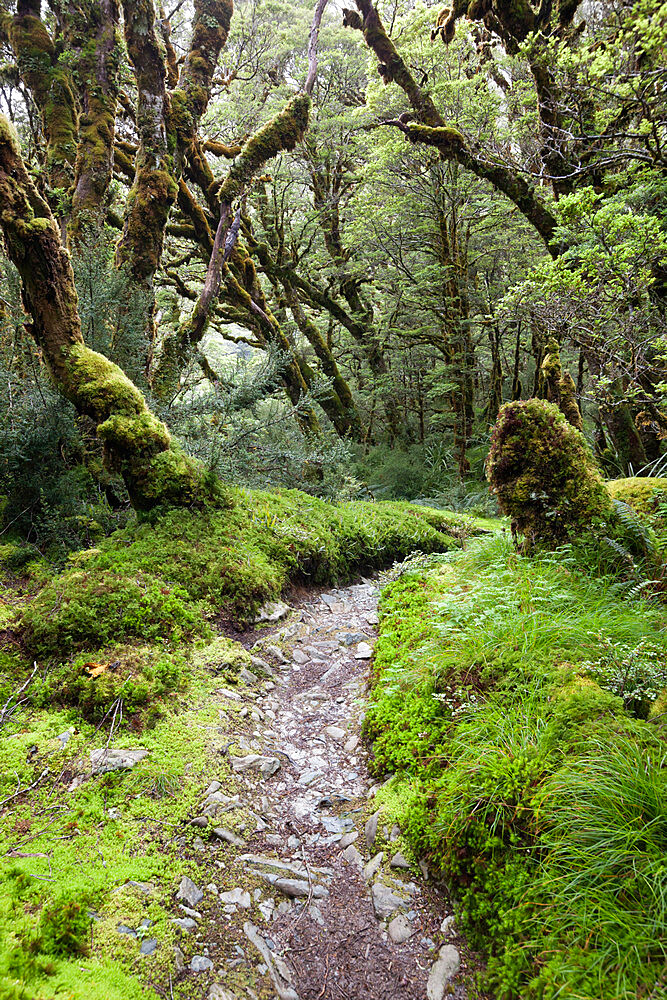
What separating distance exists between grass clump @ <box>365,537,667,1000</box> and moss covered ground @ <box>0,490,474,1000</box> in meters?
1.24

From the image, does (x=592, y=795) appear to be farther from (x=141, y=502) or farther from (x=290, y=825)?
(x=141, y=502)

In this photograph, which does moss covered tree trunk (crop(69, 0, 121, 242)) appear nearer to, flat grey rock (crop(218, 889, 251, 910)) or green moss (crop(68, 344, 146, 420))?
green moss (crop(68, 344, 146, 420))

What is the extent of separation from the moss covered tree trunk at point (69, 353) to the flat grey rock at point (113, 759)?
272cm

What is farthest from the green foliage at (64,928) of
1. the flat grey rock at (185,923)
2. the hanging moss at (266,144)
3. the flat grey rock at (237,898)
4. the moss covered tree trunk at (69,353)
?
the hanging moss at (266,144)

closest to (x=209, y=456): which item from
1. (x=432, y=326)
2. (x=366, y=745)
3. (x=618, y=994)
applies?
(x=366, y=745)

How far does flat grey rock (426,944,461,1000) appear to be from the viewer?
6.48ft

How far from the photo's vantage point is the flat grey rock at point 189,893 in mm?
2193

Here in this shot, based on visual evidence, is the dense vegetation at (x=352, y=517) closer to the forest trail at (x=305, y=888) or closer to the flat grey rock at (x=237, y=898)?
the forest trail at (x=305, y=888)

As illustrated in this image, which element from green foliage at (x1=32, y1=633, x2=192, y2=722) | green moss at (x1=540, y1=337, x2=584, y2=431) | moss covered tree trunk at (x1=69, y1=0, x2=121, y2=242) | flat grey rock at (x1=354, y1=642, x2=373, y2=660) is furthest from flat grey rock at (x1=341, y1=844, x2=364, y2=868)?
moss covered tree trunk at (x1=69, y1=0, x2=121, y2=242)

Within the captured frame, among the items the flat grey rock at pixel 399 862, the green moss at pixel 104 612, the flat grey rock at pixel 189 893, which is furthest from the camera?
the green moss at pixel 104 612

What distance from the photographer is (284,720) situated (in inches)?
150

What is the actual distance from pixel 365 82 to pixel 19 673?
18.4 metres

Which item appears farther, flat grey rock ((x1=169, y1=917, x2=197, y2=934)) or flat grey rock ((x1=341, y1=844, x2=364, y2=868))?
flat grey rock ((x1=341, y1=844, x2=364, y2=868))

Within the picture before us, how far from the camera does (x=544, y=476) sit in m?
4.36
